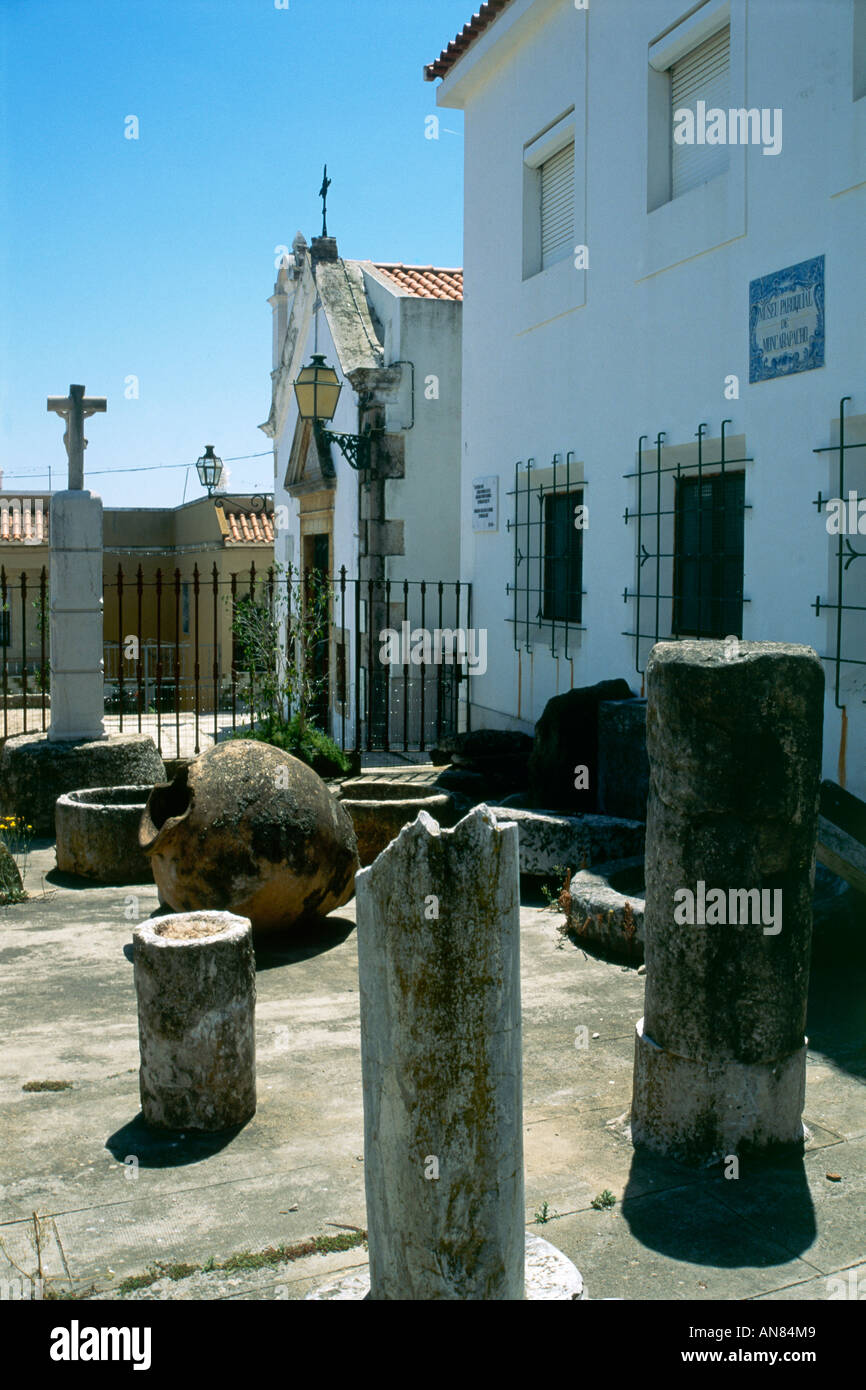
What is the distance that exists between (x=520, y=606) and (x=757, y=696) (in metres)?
7.23

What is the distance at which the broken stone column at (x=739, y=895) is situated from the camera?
3961 mm

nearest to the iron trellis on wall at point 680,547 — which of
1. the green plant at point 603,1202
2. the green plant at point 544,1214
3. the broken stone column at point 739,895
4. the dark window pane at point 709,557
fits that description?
the dark window pane at point 709,557

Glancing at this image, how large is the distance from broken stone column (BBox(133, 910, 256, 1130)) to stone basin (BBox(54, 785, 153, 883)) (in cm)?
356

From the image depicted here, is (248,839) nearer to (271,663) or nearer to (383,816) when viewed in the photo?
(383,816)

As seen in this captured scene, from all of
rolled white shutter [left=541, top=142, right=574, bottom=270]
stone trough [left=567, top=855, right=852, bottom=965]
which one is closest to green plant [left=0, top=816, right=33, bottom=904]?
stone trough [left=567, top=855, right=852, bottom=965]

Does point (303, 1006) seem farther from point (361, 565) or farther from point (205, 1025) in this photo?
point (361, 565)

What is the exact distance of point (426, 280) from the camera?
51.7ft

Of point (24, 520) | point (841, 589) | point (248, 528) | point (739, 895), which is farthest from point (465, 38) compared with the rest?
point (24, 520)

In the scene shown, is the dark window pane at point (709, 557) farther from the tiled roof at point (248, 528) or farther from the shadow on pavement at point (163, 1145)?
the tiled roof at point (248, 528)

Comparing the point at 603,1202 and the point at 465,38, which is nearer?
the point at 603,1202

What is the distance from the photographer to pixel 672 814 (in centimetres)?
411

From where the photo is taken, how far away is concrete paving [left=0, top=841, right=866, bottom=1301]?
336cm

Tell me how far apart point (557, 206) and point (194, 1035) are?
8.42 meters
